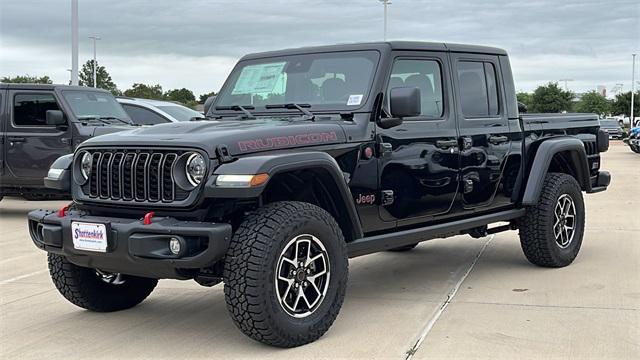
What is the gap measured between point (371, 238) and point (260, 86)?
148 cm

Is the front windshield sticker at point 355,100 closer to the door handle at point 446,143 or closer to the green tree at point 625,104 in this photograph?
the door handle at point 446,143

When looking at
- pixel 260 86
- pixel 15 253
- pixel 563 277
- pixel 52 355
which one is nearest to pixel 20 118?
pixel 15 253

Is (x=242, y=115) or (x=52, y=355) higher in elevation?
(x=242, y=115)

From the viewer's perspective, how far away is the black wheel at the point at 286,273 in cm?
401

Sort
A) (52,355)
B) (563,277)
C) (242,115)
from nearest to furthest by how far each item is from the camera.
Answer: (52,355) → (242,115) → (563,277)

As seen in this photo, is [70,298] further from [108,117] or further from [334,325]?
[108,117]

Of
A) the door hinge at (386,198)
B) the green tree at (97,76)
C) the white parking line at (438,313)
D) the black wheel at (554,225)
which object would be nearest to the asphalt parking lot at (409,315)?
the white parking line at (438,313)

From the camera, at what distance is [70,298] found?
5.00m

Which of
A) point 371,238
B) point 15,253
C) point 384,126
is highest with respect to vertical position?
point 384,126

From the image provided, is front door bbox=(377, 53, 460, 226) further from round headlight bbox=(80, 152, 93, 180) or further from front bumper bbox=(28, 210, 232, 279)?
round headlight bbox=(80, 152, 93, 180)

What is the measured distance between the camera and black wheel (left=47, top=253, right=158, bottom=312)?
4.91m

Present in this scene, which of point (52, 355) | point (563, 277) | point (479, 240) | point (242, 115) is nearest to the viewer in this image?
Result: point (52, 355)

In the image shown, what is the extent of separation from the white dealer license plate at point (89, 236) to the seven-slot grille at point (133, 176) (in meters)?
0.25

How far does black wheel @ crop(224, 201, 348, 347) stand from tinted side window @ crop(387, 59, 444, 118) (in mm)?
1454
